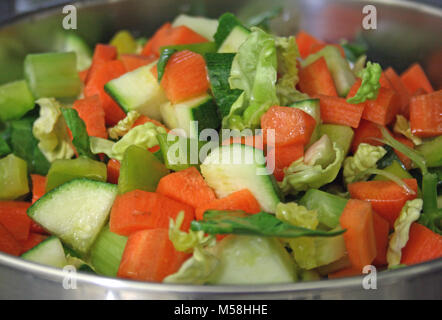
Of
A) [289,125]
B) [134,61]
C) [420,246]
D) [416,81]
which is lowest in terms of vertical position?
[420,246]

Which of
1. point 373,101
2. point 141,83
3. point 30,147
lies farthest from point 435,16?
point 30,147

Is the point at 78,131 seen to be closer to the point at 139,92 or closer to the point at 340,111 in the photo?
the point at 139,92

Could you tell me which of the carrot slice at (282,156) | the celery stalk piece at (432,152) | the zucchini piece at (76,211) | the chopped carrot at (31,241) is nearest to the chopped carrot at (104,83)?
the zucchini piece at (76,211)

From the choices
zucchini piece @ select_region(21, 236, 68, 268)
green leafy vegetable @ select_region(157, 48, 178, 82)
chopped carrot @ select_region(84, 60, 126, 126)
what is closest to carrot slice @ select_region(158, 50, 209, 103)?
green leafy vegetable @ select_region(157, 48, 178, 82)

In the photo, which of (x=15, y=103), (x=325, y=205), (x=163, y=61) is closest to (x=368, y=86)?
(x=325, y=205)

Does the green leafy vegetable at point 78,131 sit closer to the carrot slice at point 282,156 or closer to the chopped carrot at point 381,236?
the carrot slice at point 282,156
